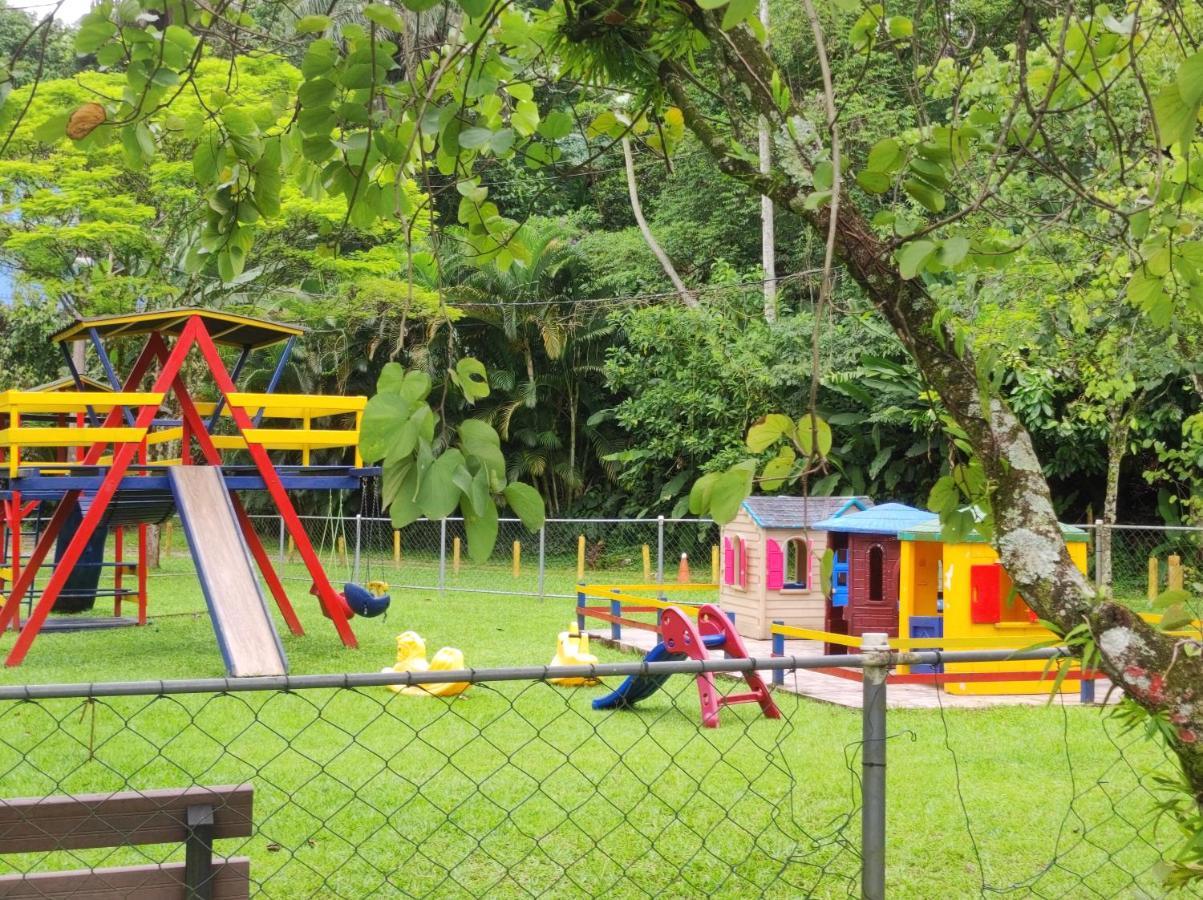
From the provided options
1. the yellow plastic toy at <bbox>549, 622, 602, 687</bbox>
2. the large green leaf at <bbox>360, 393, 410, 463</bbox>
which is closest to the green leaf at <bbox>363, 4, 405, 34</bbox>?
the large green leaf at <bbox>360, 393, 410, 463</bbox>

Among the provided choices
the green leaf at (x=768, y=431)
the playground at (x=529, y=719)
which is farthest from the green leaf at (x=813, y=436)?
the playground at (x=529, y=719)

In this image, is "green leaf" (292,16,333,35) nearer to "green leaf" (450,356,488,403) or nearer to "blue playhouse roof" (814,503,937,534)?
"green leaf" (450,356,488,403)

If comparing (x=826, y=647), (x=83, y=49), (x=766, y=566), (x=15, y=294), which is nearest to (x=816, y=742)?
(x=826, y=647)

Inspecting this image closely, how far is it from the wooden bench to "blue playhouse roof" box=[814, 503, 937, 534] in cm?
A: 768

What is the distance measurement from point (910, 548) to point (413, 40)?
26.7 ft

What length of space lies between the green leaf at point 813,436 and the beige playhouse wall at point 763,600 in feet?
33.0

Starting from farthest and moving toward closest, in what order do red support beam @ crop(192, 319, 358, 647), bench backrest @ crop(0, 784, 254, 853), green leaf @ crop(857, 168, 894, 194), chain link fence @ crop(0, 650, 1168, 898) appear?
red support beam @ crop(192, 319, 358, 647) < chain link fence @ crop(0, 650, 1168, 898) < bench backrest @ crop(0, 784, 254, 853) < green leaf @ crop(857, 168, 894, 194)

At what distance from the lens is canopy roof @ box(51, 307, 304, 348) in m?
10.4

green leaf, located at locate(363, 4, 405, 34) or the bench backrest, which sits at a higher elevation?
green leaf, located at locate(363, 4, 405, 34)

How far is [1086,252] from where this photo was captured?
1042cm

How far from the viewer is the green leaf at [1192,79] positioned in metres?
1.23

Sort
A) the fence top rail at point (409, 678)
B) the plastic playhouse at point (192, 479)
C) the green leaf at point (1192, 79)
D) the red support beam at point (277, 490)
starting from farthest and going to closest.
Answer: the red support beam at point (277, 490) → the plastic playhouse at point (192, 479) → the fence top rail at point (409, 678) → the green leaf at point (1192, 79)

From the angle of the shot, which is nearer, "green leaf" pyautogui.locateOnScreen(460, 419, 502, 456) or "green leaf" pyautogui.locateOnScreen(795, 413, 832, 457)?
"green leaf" pyautogui.locateOnScreen(460, 419, 502, 456)

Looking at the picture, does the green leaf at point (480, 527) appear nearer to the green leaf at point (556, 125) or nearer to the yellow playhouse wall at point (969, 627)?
the green leaf at point (556, 125)
